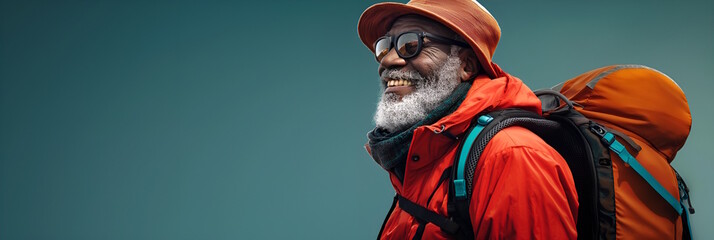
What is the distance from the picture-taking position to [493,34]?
1.49 meters

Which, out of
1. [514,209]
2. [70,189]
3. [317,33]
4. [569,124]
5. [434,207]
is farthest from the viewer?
[317,33]

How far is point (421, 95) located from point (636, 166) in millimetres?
539

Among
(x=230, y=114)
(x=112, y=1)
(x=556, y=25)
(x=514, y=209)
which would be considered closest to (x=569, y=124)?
(x=514, y=209)

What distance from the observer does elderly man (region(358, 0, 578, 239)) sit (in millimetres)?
1087

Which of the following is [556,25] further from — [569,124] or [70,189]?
[70,189]

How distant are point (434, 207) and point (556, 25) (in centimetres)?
241

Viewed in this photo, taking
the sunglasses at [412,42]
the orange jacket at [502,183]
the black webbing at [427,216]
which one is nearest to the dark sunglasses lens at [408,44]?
the sunglasses at [412,42]

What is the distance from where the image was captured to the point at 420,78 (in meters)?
1.46

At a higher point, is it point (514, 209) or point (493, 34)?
point (493, 34)

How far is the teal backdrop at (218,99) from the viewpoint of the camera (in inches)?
124

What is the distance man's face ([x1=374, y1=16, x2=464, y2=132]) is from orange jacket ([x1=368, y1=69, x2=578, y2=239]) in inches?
6.4

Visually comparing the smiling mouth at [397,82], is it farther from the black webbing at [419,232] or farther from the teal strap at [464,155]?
Result: the black webbing at [419,232]

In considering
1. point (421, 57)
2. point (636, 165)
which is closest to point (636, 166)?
point (636, 165)

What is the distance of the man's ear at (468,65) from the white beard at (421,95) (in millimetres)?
21
